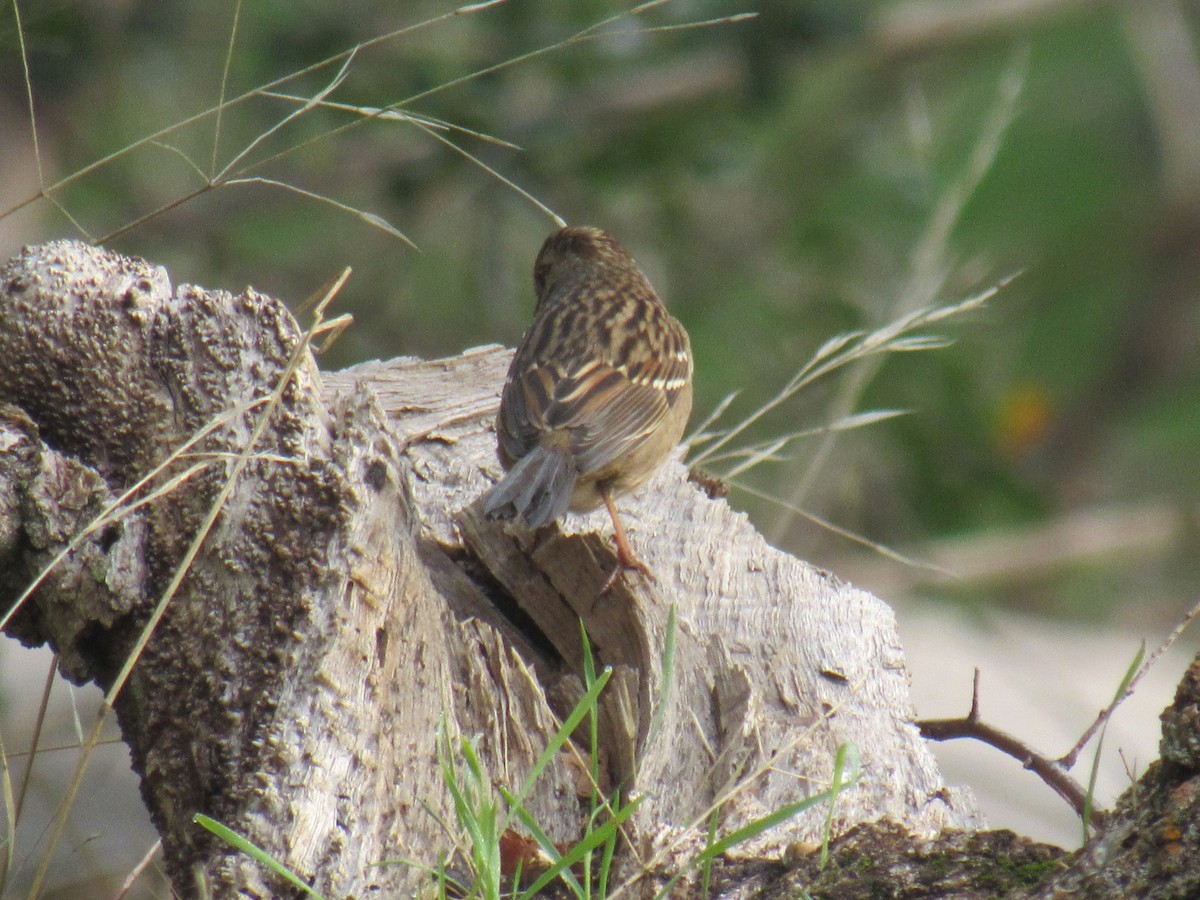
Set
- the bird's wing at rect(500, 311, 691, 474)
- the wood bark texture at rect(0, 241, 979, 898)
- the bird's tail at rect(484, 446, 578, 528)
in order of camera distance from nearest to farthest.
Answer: the wood bark texture at rect(0, 241, 979, 898), the bird's tail at rect(484, 446, 578, 528), the bird's wing at rect(500, 311, 691, 474)

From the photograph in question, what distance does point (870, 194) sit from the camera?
771 cm

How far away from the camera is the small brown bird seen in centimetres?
344

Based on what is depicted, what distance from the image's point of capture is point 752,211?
28.3 ft

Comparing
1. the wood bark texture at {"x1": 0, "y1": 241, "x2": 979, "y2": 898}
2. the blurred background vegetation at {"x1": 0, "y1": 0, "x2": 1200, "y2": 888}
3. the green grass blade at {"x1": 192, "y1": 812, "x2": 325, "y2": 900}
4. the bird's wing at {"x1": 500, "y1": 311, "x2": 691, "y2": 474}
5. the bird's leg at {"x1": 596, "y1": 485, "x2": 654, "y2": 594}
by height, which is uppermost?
the blurred background vegetation at {"x1": 0, "y1": 0, "x2": 1200, "y2": 888}

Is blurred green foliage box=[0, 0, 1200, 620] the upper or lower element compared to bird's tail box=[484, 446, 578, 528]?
upper

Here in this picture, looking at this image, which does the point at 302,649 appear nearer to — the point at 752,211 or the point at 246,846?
the point at 246,846

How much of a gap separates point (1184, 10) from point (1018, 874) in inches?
391

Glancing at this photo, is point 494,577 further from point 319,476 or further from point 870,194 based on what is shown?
point 870,194

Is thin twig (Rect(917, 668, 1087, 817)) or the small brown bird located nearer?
thin twig (Rect(917, 668, 1087, 817))

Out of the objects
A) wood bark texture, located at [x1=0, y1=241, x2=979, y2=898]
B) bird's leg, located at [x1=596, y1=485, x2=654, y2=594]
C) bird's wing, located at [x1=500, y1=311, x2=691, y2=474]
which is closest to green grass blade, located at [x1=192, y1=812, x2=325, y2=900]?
wood bark texture, located at [x1=0, y1=241, x2=979, y2=898]

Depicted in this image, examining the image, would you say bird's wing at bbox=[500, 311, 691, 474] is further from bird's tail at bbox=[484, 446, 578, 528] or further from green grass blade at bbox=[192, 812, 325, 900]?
green grass blade at bbox=[192, 812, 325, 900]

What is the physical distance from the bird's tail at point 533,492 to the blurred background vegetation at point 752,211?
1.06 meters

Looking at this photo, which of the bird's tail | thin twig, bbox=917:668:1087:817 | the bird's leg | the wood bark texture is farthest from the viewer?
the bird's tail

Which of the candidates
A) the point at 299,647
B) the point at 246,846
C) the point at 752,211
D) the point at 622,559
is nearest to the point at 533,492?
the point at 622,559
